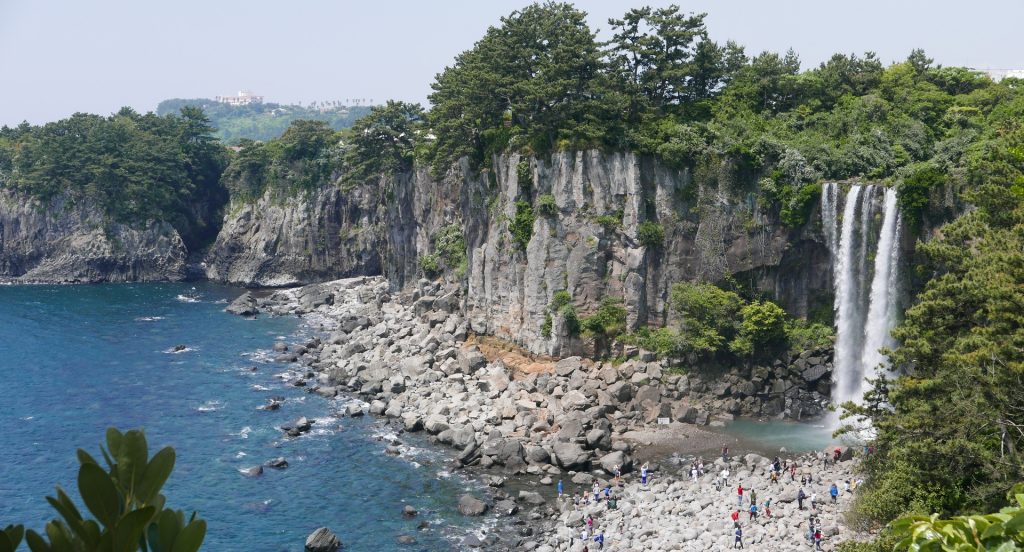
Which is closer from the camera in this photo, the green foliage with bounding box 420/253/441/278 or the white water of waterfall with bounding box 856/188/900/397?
the white water of waterfall with bounding box 856/188/900/397

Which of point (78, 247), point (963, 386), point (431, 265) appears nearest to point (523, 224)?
point (431, 265)

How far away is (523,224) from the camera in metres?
61.7

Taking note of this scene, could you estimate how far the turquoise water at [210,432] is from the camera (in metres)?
39.3

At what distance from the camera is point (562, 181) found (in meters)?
59.1

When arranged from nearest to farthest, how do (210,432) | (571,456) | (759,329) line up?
(571,456) → (210,432) → (759,329)

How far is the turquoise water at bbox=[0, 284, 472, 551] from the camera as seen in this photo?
39.3 meters

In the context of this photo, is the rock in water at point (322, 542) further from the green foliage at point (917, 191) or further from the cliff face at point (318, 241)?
the cliff face at point (318, 241)

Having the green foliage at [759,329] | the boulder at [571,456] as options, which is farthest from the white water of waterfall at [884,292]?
the boulder at [571,456]

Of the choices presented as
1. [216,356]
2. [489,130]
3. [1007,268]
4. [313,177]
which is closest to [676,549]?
[1007,268]

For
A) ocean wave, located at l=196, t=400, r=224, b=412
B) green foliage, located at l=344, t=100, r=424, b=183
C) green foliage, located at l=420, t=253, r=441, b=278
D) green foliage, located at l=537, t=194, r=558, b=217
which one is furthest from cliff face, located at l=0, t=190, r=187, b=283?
green foliage, located at l=537, t=194, r=558, b=217

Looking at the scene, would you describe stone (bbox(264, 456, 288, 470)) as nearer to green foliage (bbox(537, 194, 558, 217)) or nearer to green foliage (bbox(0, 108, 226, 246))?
green foliage (bbox(537, 194, 558, 217))

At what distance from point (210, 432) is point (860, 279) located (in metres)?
42.7

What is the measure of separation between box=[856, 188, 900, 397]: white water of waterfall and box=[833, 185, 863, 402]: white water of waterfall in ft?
2.69

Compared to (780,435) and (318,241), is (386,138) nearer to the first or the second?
(318,241)
